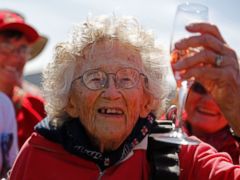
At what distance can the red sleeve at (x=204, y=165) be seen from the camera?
2.59 meters

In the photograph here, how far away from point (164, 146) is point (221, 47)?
579 millimetres

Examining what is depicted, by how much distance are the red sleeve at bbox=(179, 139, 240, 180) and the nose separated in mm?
374

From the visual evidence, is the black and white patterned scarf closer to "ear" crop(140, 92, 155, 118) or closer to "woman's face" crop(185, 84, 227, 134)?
"ear" crop(140, 92, 155, 118)

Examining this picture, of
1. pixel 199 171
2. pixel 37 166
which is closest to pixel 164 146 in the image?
pixel 199 171

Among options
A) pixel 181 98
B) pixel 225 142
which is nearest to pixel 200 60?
pixel 181 98

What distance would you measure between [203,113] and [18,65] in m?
1.71

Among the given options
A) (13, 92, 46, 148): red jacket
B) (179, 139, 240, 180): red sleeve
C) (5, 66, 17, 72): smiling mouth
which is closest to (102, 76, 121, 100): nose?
(179, 139, 240, 180): red sleeve

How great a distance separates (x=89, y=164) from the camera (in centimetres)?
280

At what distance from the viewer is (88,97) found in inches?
110

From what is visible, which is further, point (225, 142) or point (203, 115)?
point (203, 115)

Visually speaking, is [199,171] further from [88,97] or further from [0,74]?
[0,74]

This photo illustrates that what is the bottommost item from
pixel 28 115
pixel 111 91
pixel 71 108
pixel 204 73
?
pixel 28 115

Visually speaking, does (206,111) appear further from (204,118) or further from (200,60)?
(200,60)

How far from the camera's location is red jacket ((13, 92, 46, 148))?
4.40 metres
